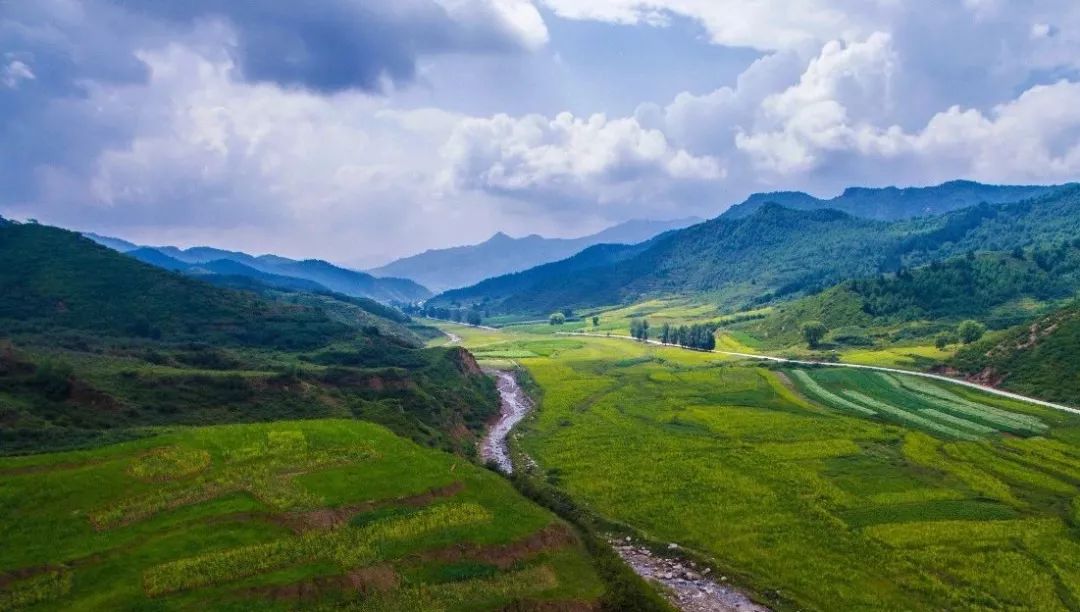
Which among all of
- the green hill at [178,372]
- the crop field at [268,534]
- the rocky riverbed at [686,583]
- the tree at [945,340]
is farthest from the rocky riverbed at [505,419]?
the tree at [945,340]

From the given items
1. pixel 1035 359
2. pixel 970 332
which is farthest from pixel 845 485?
pixel 970 332

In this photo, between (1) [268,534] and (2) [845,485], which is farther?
(2) [845,485]

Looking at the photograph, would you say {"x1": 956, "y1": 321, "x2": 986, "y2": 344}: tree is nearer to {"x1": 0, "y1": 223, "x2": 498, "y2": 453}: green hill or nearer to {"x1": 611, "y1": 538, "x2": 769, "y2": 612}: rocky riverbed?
{"x1": 0, "y1": 223, "x2": 498, "y2": 453}: green hill

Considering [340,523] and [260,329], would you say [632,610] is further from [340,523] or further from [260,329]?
[260,329]

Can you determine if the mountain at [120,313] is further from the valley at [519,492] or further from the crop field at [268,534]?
the crop field at [268,534]

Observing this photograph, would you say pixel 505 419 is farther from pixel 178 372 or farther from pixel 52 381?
pixel 52 381

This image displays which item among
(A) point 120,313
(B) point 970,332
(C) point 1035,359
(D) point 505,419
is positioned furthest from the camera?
(A) point 120,313
